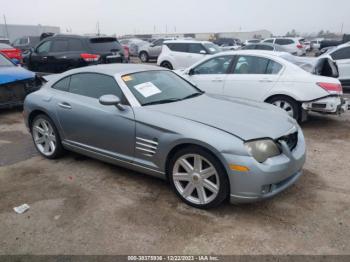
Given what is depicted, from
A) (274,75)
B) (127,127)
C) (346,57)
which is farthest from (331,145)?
(346,57)

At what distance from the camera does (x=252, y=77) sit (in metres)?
6.79

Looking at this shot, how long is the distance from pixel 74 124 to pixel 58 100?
50 cm

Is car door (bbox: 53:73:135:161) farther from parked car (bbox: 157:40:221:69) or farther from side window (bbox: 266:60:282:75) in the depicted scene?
parked car (bbox: 157:40:221:69)

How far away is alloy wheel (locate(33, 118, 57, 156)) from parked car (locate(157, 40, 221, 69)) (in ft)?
31.9

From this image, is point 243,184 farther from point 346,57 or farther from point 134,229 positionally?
point 346,57

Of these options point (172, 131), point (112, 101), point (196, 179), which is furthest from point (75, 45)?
point (196, 179)

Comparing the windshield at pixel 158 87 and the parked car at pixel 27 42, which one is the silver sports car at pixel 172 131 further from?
the parked car at pixel 27 42

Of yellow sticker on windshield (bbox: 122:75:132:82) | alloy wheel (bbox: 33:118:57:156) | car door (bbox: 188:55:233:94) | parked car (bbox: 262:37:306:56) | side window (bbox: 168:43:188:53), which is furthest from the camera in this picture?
parked car (bbox: 262:37:306:56)

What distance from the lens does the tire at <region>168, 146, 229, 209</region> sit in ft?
10.9

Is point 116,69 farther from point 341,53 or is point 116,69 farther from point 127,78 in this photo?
point 341,53

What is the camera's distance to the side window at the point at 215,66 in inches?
283

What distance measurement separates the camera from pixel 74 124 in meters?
4.54

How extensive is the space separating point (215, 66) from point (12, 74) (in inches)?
188

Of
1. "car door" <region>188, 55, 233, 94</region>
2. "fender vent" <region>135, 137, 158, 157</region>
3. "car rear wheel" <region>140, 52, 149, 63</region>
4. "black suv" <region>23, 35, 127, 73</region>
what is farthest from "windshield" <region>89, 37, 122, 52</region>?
"car rear wheel" <region>140, 52, 149, 63</region>
